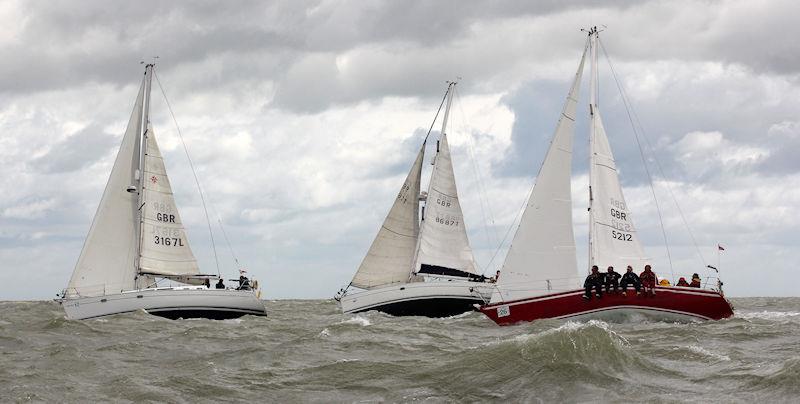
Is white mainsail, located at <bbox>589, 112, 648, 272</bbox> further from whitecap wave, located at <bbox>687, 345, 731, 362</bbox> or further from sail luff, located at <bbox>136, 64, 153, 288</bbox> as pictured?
sail luff, located at <bbox>136, 64, 153, 288</bbox>

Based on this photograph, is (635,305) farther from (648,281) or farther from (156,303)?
(156,303)

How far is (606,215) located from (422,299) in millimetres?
11960

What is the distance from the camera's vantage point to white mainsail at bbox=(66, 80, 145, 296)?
46188mm

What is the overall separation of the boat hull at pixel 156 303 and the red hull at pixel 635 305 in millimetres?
15899

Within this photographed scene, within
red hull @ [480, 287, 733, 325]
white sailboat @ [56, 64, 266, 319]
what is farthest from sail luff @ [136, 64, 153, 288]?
red hull @ [480, 287, 733, 325]

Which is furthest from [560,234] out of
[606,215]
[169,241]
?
[169,241]

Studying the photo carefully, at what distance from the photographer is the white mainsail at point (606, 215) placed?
130ft

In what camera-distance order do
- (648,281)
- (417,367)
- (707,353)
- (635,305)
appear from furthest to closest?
(648,281) → (635,305) → (707,353) → (417,367)

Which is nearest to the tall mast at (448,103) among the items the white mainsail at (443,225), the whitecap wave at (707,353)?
the white mainsail at (443,225)

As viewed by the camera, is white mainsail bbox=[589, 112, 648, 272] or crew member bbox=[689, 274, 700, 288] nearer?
crew member bbox=[689, 274, 700, 288]

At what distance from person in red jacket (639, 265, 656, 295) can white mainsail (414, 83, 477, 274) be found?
15205 mm

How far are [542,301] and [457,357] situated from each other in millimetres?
13387

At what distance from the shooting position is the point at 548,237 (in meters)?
39.4

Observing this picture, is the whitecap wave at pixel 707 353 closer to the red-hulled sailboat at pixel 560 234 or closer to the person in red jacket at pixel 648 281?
the person in red jacket at pixel 648 281
